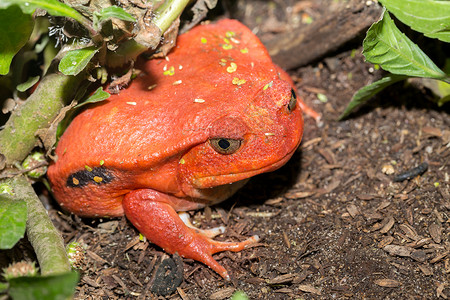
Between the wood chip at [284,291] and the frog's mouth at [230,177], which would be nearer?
the wood chip at [284,291]

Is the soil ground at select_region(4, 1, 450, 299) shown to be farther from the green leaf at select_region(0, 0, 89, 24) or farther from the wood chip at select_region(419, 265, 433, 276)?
the green leaf at select_region(0, 0, 89, 24)

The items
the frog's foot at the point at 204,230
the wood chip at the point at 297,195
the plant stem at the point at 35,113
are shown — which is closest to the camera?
the plant stem at the point at 35,113

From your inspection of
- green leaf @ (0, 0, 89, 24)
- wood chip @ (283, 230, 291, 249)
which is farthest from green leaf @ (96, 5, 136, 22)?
wood chip @ (283, 230, 291, 249)

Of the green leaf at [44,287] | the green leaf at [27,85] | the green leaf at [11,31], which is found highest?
the green leaf at [11,31]

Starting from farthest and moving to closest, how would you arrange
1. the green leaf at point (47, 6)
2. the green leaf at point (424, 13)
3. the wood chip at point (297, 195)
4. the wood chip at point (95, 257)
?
the wood chip at point (297, 195), the wood chip at point (95, 257), the green leaf at point (424, 13), the green leaf at point (47, 6)

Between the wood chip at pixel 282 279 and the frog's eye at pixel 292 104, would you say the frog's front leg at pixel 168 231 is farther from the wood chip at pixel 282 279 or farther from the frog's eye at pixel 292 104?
the frog's eye at pixel 292 104

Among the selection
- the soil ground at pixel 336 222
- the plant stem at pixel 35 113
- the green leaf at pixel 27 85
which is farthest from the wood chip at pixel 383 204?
the green leaf at pixel 27 85

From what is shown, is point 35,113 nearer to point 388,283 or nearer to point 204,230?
point 204,230
